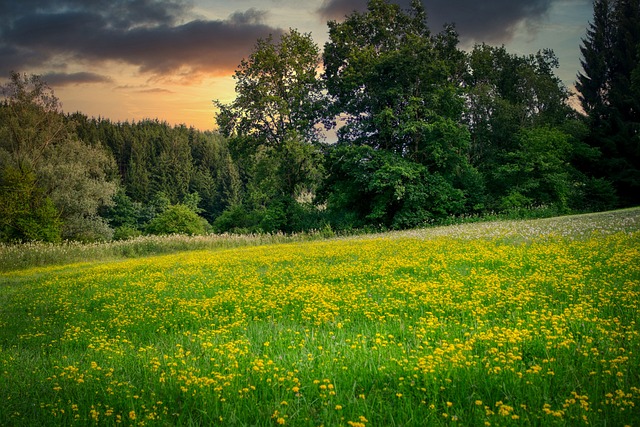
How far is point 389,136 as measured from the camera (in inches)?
1462

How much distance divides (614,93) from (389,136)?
82.6 feet

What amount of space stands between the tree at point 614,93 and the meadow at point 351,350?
35.6 metres

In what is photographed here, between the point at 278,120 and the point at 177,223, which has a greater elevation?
the point at 278,120

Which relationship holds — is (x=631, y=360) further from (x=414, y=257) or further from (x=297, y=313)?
(x=414, y=257)

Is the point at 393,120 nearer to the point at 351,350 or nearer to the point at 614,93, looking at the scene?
the point at 614,93

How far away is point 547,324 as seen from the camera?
5.67m

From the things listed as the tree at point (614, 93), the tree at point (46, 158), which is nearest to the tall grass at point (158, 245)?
the tree at point (614, 93)

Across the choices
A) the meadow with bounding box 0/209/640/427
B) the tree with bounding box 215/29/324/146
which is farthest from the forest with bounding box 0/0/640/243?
the meadow with bounding box 0/209/640/427

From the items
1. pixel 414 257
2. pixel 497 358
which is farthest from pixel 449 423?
pixel 414 257

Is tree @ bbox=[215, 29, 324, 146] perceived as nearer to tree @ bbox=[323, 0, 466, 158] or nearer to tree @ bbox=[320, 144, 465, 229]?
tree @ bbox=[323, 0, 466, 158]

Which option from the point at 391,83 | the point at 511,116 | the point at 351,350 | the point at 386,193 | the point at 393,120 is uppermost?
the point at 391,83

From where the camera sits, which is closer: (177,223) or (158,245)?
(158,245)

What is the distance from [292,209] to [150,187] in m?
52.9

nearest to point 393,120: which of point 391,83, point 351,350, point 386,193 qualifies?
point 391,83
